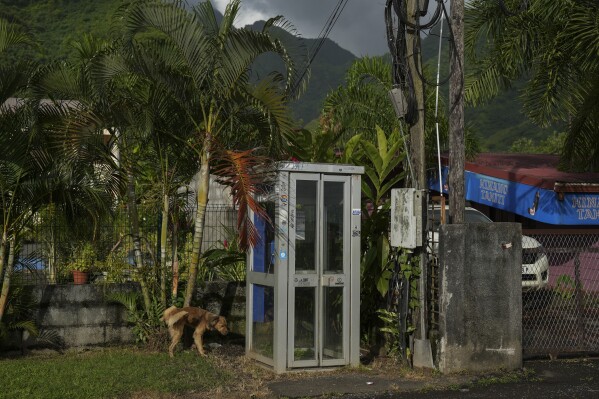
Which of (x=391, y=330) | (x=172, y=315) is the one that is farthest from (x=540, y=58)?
(x=172, y=315)

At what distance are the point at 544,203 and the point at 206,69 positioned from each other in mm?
9329

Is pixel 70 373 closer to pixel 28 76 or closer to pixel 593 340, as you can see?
pixel 28 76

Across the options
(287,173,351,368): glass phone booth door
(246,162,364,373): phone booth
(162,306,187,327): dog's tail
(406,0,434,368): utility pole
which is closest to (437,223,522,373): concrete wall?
(406,0,434,368): utility pole

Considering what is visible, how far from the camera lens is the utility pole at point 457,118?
10.7 m

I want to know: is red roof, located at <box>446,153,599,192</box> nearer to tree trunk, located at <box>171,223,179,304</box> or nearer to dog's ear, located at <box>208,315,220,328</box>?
tree trunk, located at <box>171,223,179,304</box>

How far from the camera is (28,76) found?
34.9 feet

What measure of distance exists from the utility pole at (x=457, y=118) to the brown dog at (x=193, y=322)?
10.8 feet

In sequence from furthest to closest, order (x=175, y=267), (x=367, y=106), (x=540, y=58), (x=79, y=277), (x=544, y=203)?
(x=367, y=106) → (x=544, y=203) → (x=540, y=58) → (x=79, y=277) → (x=175, y=267)

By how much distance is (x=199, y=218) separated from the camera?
1091cm

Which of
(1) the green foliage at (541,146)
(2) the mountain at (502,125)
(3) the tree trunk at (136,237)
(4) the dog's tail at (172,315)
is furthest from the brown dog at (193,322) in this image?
(2) the mountain at (502,125)

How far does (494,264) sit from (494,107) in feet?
192

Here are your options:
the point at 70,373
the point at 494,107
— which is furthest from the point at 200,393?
the point at 494,107

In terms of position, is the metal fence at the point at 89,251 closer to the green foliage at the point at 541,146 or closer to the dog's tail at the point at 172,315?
the dog's tail at the point at 172,315

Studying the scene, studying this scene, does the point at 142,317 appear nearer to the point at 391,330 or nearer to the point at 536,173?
the point at 391,330
